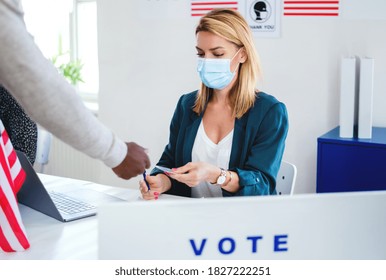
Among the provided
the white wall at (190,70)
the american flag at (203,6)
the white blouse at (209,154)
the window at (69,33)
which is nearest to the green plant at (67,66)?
the window at (69,33)

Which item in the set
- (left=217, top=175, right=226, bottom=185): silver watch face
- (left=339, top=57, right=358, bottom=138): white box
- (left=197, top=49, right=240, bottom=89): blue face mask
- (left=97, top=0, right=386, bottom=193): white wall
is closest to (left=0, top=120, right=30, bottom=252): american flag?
(left=217, top=175, right=226, bottom=185): silver watch face

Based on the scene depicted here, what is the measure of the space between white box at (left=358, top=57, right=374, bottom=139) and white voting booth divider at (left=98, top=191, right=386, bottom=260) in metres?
1.97

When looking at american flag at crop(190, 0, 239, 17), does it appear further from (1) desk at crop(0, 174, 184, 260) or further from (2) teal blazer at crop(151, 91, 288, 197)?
(1) desk at crop(0, 174, 184, 260)

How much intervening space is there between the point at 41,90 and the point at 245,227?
1.85ft

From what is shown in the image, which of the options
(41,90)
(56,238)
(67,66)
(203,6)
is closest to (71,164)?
(67,66)

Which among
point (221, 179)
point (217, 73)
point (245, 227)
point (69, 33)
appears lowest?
point (221, 179)

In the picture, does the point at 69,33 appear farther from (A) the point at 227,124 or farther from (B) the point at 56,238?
(B) the point at 56,238

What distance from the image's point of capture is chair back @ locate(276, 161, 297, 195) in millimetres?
2357

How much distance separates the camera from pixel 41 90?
49.7 inches

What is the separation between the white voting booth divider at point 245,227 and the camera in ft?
3.19

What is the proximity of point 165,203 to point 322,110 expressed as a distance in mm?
2526

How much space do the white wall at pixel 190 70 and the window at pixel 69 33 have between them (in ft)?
2.10

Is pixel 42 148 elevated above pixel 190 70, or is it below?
below

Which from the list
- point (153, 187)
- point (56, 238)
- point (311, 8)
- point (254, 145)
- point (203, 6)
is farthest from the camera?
point (203, 6)
